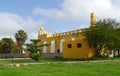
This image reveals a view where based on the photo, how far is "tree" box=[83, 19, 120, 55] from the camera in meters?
44.9

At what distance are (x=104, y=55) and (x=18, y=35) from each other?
3778 centimetres

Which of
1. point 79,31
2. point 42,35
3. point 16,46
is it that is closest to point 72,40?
point 79,31

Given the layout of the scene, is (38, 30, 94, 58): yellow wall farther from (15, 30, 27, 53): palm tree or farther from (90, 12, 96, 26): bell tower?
(15, 30, 27, 53): palm tree

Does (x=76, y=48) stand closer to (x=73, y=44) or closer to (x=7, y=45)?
(x=73, y=44)

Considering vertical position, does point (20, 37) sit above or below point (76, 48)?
above

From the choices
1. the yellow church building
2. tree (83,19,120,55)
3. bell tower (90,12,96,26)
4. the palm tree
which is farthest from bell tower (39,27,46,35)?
tree (83,19,120,55)

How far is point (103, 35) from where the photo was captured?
4528cm

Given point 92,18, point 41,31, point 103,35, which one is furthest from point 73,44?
point 41,31

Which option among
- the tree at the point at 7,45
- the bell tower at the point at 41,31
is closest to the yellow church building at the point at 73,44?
the bell tower at the point at 41,31

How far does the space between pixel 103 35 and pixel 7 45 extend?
3545 cm

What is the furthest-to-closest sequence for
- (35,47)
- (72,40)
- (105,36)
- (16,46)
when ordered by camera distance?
(16,46)
(72,40)
(105,36)
(35,47)

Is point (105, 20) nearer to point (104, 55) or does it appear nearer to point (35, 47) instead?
point (104, 55)

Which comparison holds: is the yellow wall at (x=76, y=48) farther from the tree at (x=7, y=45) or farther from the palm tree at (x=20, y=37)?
the palm tree at (x=20, y=37)

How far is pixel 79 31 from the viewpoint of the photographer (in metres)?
53.8
